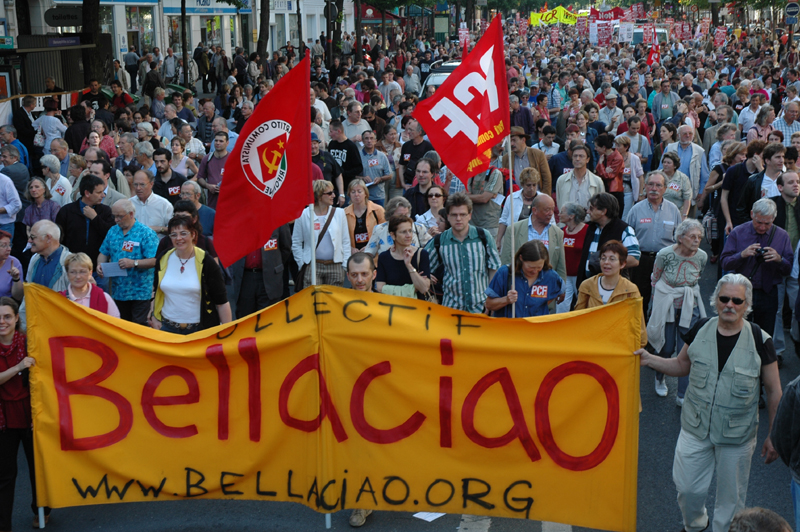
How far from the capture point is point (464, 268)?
703 centimetres

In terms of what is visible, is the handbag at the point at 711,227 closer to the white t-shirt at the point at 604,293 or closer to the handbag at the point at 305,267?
the white t-shirt at the point at 604,293

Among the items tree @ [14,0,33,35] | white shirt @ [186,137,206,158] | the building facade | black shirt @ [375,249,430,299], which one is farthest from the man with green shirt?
the building facade

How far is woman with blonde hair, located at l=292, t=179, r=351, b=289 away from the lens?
8.21m

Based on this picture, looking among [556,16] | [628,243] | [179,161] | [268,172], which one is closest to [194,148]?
[179,161]

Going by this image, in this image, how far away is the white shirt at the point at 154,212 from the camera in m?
8.73

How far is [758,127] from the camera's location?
43.6ft

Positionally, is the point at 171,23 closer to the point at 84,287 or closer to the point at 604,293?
the point at 84,287

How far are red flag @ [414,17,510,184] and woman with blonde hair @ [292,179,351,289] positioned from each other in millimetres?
1993

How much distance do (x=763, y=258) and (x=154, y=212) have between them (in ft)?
16.9

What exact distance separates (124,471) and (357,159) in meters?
7.43

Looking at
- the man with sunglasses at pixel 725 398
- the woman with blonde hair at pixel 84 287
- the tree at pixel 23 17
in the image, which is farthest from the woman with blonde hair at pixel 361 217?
the tree at pixel 23 17

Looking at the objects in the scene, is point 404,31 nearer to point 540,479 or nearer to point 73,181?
point 73,181

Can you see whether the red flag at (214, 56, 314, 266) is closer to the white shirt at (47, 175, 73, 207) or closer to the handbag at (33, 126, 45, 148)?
the white shirt at (47, 175, 73, 207)

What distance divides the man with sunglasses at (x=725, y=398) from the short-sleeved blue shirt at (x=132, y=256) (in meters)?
4.28
